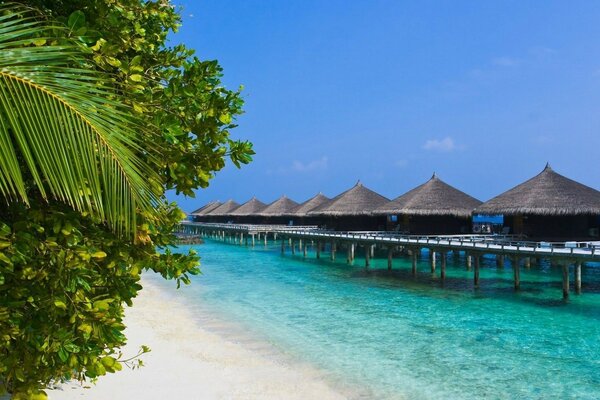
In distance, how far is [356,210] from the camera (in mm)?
30047

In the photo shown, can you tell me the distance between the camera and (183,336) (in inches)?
399

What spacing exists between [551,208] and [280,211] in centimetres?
2952

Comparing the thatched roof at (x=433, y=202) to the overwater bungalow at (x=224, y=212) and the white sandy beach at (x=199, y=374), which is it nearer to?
the white sandy beach at (x=199, y=374)

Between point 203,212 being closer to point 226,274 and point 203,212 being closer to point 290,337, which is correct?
point 226,274

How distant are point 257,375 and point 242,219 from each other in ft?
155

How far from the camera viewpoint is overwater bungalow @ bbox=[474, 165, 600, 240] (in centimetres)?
1825

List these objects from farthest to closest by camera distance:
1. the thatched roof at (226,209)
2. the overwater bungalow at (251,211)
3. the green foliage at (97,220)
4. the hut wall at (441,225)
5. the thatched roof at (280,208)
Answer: the thatched roof at (226,209), the overwater bungalow at (251,211), the thatched roof at (280,208), the hut wall at (441,225), the green foliage at (97,220)

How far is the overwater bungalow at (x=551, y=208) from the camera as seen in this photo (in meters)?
18.2

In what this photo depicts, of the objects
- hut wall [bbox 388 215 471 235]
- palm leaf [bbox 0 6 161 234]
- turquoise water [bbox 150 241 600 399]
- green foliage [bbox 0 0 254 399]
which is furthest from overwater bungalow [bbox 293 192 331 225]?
palm leaf [bbox 0 6 161 234]

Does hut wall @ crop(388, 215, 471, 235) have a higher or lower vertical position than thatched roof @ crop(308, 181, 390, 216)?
lower

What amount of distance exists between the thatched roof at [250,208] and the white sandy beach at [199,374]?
127ft

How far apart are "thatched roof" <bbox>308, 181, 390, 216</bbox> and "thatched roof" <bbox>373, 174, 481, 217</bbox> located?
11.4 feet

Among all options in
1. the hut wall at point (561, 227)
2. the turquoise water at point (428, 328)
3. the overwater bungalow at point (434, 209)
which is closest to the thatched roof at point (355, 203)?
the overwater bungalow at point (434, 209)

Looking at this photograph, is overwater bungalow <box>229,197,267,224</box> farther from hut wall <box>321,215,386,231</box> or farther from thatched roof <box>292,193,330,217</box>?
hut wall <box>321,215,386,231</box>
